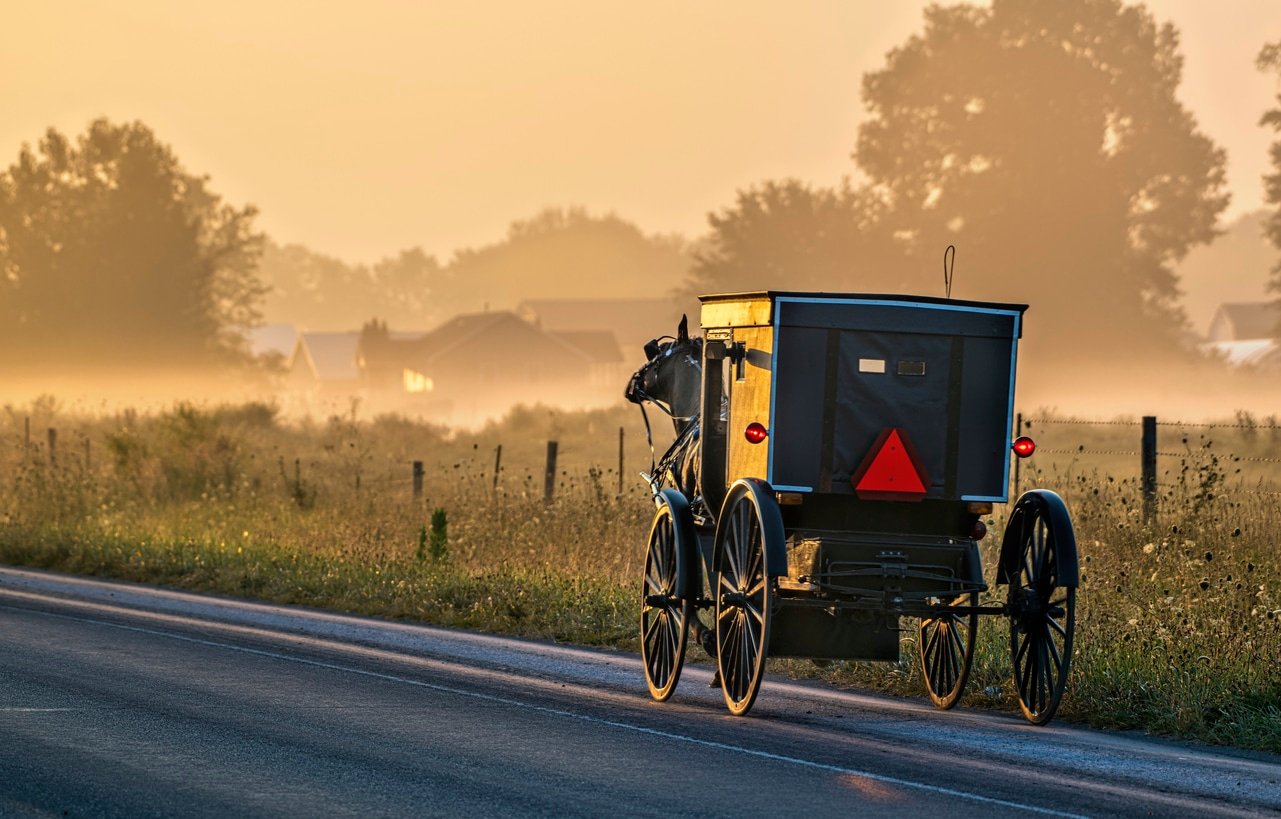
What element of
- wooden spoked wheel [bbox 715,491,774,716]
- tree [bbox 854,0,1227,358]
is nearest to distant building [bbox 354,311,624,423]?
tree [bbox 854,0,1227,358]

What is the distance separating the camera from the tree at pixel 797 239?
274 ft

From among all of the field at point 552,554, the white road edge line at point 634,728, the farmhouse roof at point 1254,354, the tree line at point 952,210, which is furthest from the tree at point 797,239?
the white road edge line at point 634,728

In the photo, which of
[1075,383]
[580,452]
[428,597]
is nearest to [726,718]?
[428,597]

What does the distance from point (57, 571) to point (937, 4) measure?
6852 centimetres

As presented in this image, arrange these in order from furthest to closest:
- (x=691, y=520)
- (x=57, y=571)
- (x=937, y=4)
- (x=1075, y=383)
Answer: (x=937, y=4)
(x=1075, y=383)
(x=57, y=571)
(x=691, y=520)

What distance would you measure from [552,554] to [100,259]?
234ft

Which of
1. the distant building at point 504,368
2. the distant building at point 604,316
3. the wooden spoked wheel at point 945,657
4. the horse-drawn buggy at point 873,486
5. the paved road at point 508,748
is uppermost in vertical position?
the distant building at point 604,316

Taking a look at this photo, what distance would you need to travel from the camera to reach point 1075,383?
78938mm

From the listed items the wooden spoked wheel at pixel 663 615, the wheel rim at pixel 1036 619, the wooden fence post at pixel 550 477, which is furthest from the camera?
the wooden fence post at pixel 550 477

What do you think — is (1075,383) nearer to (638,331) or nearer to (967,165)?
(967,165)

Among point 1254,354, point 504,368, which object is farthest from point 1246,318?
point 504,368

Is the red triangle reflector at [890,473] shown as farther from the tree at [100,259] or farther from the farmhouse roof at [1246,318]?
the farmhouse roof at [1246,318]

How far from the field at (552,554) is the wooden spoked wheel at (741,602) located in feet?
6.28

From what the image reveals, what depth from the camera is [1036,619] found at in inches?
436
